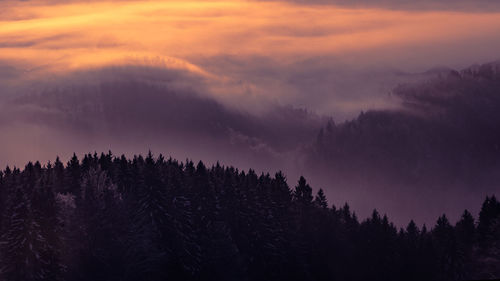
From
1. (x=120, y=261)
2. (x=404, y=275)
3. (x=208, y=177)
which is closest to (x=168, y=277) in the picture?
(x=120, y=261)

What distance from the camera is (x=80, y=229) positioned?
138625mm

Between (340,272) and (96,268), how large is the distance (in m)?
57.9

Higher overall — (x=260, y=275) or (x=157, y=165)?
(x=157, y=165)

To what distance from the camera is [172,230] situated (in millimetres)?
149000

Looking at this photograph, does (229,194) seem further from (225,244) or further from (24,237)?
(24,237)

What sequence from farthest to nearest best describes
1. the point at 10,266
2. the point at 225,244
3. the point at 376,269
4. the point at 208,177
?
1. the point at 376,269
2. the point at 208,177
3. the point at 225,244
4. the point at 10,266

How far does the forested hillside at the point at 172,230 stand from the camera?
130m

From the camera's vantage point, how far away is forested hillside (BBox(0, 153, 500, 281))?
428ft

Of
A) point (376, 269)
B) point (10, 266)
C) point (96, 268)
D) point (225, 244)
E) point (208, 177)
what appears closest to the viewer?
point (10, 266)

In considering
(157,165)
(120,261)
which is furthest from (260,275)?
(120,261)

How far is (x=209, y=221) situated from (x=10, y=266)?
141 feet

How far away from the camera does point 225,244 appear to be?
519ft

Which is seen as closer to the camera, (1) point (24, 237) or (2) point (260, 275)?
(1) point (24, 237)

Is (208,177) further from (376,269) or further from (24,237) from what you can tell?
(24,237)
